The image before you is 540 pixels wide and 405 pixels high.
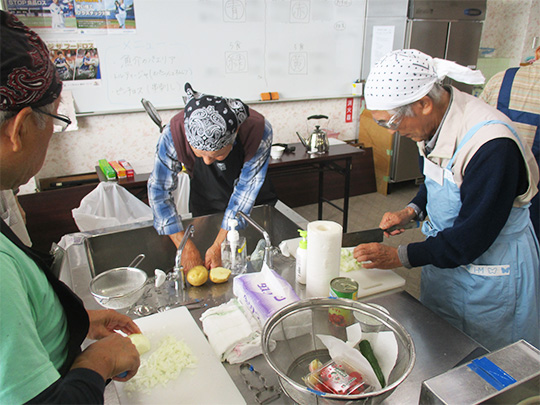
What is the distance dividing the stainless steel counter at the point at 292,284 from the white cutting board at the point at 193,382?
0.10ft

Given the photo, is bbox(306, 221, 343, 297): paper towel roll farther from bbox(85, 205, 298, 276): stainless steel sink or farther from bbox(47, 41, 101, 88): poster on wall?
bbox(47, 41, 101, 88): poster on wall

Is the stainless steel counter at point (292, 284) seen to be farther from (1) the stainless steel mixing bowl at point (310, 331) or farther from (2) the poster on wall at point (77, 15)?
(2) the poster on wall at point (77, 15)

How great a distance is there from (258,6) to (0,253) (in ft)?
12.2

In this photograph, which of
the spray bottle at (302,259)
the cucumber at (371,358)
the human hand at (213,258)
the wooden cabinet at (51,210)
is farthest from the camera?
the wooden cabinet at (51,210)

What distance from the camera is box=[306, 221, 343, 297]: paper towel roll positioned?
46.1 inches

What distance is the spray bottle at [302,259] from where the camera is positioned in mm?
1290

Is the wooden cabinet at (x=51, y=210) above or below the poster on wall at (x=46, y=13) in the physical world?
below

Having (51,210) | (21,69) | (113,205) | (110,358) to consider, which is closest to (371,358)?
(110,358)

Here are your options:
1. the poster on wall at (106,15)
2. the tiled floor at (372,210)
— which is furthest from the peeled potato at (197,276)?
the poster on wall at (106,15)

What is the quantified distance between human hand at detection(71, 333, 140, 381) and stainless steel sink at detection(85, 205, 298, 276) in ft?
2.56

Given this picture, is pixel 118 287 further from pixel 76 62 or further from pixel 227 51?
pixel 227 51

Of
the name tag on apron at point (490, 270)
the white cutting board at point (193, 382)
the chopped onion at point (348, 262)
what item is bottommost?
the white cutting board at point (193, 382)

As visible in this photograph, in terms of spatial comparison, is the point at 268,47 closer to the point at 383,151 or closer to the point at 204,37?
the point at 204,37

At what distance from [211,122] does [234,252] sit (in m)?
0.51
